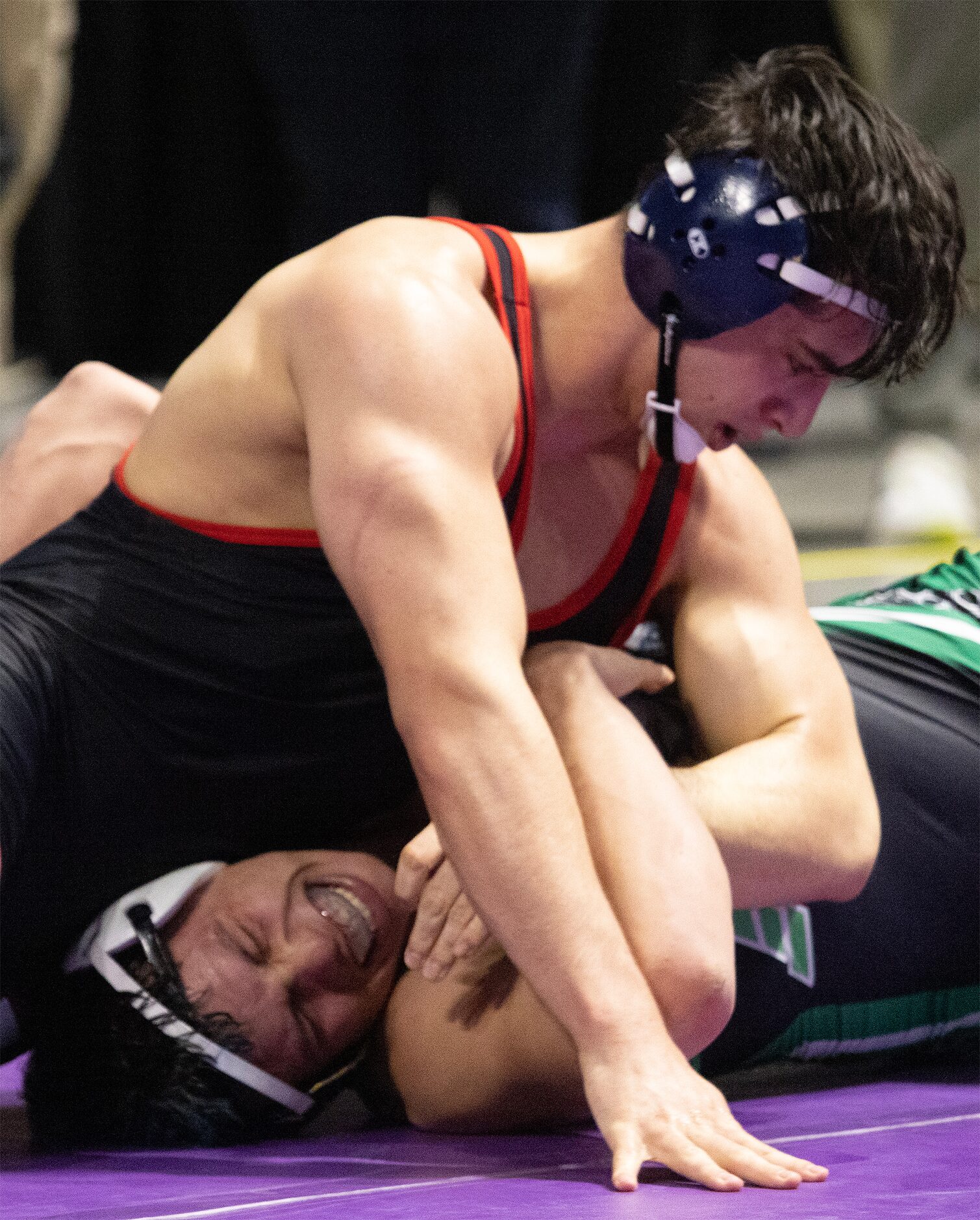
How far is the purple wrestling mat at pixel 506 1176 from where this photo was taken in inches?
61.2

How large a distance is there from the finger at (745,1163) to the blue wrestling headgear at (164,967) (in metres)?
0.65

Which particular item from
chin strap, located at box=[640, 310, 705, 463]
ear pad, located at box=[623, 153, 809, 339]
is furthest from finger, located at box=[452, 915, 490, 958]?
ear pad, located at box=[623, 153, 809, 339]

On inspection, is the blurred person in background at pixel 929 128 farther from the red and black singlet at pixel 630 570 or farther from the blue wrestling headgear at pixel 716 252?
the blue wrestling headgear at pixel 716 252

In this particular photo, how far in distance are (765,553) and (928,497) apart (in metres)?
2.03

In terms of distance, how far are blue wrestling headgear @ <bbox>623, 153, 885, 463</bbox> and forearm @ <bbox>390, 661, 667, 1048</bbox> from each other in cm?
56

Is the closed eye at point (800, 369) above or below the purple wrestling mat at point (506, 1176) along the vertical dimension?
above

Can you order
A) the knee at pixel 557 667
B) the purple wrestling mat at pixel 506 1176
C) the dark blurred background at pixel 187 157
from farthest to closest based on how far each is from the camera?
the dark blurred background at pixel 187 157, the knee at pixel 557 667, the purple wrestling mat at pixel 506 1176

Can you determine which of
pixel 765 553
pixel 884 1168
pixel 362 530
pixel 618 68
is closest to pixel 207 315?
pixel 618 68

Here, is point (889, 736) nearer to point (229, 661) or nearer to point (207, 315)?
point (229, 661)

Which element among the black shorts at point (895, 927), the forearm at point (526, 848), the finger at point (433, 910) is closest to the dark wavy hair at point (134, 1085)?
the finger at point (433, 910)

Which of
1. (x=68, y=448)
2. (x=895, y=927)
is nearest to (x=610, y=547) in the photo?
(x=895, y=927)

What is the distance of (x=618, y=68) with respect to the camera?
5086 millimetres

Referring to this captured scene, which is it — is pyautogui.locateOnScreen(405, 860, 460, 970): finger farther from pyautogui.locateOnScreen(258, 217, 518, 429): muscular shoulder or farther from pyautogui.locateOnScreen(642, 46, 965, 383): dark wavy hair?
pyautogui.locateOnScreen(642, 46, 965, 383): dark wavy hair

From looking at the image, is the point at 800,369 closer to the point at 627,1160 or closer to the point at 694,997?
the point at 694,997
